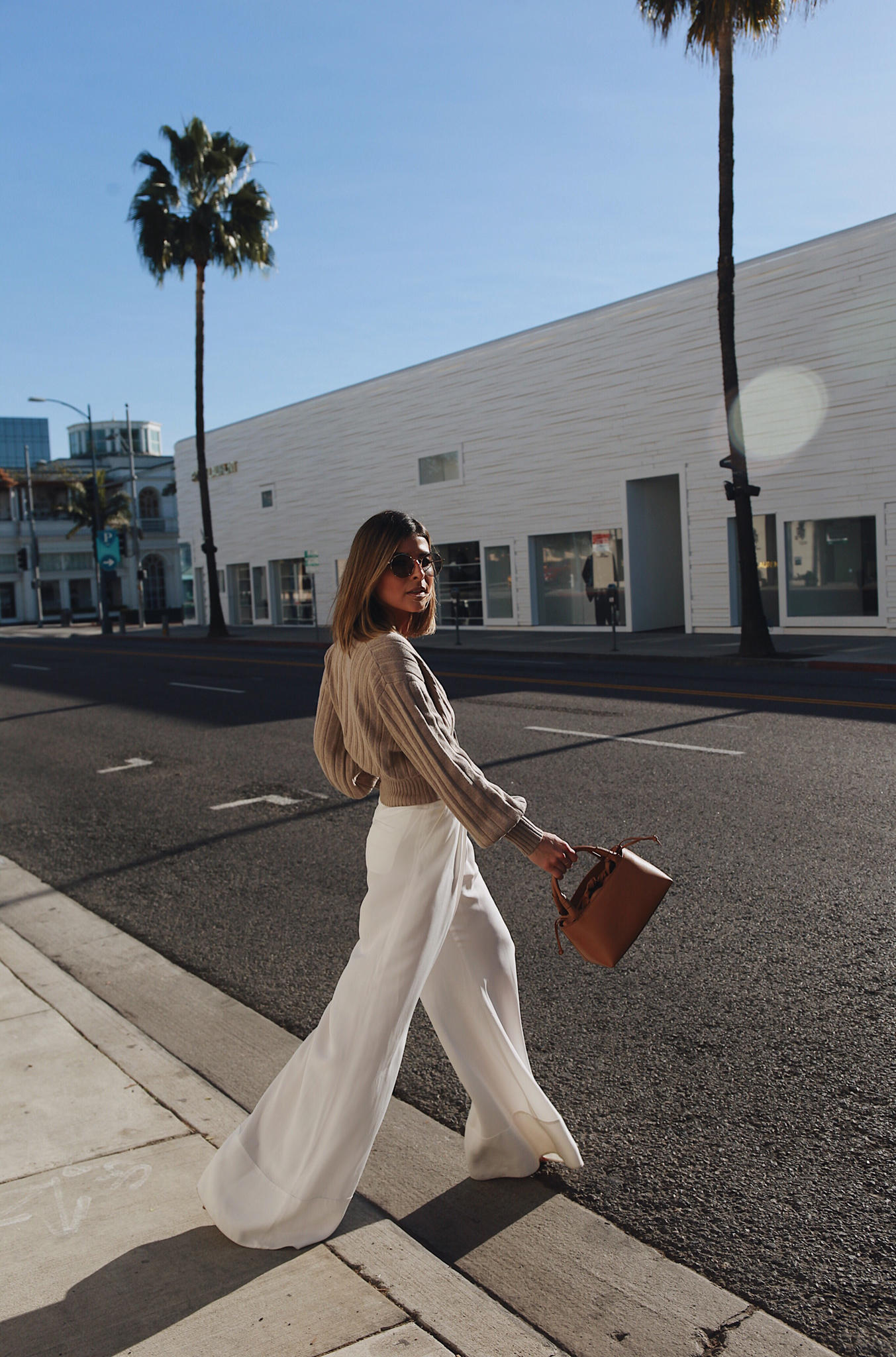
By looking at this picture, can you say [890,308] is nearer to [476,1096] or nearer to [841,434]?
[841,434]

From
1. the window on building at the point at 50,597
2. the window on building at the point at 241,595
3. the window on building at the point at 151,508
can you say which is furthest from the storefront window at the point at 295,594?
the window on building at the point at 151,508

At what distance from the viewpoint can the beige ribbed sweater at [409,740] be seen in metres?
2.68

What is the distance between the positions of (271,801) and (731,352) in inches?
546

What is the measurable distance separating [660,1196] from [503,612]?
28.8 metres

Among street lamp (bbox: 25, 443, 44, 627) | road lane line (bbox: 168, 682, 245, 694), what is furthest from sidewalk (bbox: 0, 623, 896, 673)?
street lamp (bbox: 25, 443, 44, 627)

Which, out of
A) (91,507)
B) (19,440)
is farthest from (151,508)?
(19,440)

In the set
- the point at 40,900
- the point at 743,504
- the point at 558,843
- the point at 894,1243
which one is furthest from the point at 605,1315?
the point at 743,504

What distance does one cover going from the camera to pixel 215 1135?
3.41m

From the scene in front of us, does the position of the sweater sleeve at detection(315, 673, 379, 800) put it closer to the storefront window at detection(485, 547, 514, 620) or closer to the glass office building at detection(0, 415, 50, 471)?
the storefront window at detection(485, 547, 514, 620)

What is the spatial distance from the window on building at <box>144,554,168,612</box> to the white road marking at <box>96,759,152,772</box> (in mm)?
64221

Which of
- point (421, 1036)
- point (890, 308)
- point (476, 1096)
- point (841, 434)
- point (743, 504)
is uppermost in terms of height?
point (890, 308)

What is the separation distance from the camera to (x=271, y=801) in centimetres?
898

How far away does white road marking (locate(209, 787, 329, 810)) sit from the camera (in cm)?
886

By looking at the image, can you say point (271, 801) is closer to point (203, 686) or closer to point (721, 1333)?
point (721, 1333)
